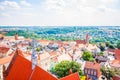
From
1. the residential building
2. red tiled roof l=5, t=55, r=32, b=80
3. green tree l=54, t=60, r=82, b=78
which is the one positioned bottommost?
the residential building

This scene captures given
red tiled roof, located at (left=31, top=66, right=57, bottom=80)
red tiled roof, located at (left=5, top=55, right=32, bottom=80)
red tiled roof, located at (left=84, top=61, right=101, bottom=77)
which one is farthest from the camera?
red tiled roof, located at (left=84, top=61, right=101, bottom=77)

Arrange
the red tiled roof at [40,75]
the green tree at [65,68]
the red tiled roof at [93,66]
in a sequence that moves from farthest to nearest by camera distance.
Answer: the red tiled roof at [93,66]
the green tree at [65,68]
the red tiled roof at [40,75]

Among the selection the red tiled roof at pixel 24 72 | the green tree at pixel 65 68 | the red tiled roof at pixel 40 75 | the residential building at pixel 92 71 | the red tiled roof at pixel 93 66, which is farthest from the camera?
the red tiled roof at pixel 93 66

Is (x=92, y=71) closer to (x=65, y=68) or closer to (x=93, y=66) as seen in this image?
(x=93, y=66)

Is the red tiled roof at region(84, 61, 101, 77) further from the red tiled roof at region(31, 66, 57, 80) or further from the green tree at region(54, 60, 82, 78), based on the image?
the red tiled roof at region(31, 66, 57, 80)

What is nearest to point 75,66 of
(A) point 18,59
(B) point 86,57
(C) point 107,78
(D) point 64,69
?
(D) point 64,69

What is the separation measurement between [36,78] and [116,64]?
42.6 m

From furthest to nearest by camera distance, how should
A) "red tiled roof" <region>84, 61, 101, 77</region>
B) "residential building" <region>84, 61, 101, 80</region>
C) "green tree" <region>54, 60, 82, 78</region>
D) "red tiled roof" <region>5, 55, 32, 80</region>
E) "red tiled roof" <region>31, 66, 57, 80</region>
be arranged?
"red tiled roof" <region>84, 61, 101, 77</region> < "residential building" <region>84, 61, 101, 80</region> < "green tree" <region>54, 60, 82, 78</region> < "red tiled roof" <region>5, 55, 32, 80</region> < "red tiled roof" <region>31, 66, 57, 80</region>

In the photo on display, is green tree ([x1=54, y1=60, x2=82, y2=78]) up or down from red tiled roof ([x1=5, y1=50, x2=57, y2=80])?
down

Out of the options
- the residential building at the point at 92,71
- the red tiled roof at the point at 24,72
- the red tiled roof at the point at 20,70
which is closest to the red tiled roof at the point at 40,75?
the red tiled roof at the point at 24,72

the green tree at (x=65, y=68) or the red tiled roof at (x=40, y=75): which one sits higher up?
the red tiled roof at (x=40, y=75)

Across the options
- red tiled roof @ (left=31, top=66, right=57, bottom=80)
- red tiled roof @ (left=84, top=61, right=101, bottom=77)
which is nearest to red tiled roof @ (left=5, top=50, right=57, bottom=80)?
red tiled roof @ (left=31, top=66, right=57, bottom=80)

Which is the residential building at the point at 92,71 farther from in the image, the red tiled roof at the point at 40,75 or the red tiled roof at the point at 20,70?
the red tiled roof at the point at 40,75

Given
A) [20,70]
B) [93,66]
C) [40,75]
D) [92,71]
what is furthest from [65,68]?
[40,75]
